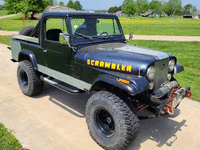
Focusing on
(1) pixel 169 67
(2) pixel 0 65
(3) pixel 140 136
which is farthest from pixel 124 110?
(2) pixel 0 65

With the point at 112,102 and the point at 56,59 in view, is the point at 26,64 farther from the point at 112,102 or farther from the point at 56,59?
the point at 112,102

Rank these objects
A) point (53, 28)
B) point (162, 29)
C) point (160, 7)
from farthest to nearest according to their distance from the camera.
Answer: point (160, 7)
point (162, 29)
point (53, 28)

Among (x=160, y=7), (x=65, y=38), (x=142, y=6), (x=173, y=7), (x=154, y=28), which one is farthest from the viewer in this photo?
(x=142, y=6)

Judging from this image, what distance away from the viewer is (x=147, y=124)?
3.71m

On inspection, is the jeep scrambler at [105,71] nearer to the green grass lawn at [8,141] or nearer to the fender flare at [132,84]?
the fender flare at [132,84]

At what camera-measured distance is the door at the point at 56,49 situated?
3586 mm

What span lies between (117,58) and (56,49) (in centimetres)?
135

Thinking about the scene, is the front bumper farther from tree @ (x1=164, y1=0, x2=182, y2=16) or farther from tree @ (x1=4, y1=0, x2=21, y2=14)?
tree @ (x1=164, y1=0, x2=182, y2=16)

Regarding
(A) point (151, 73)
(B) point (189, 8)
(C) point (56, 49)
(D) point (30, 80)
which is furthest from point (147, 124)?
(B) point (189, 8)

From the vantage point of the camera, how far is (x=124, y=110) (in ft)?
8.94

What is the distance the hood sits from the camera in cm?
283

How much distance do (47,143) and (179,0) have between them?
13467cm

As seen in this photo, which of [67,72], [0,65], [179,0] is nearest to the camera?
[67,72]

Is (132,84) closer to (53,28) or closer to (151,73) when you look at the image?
(151,73)
